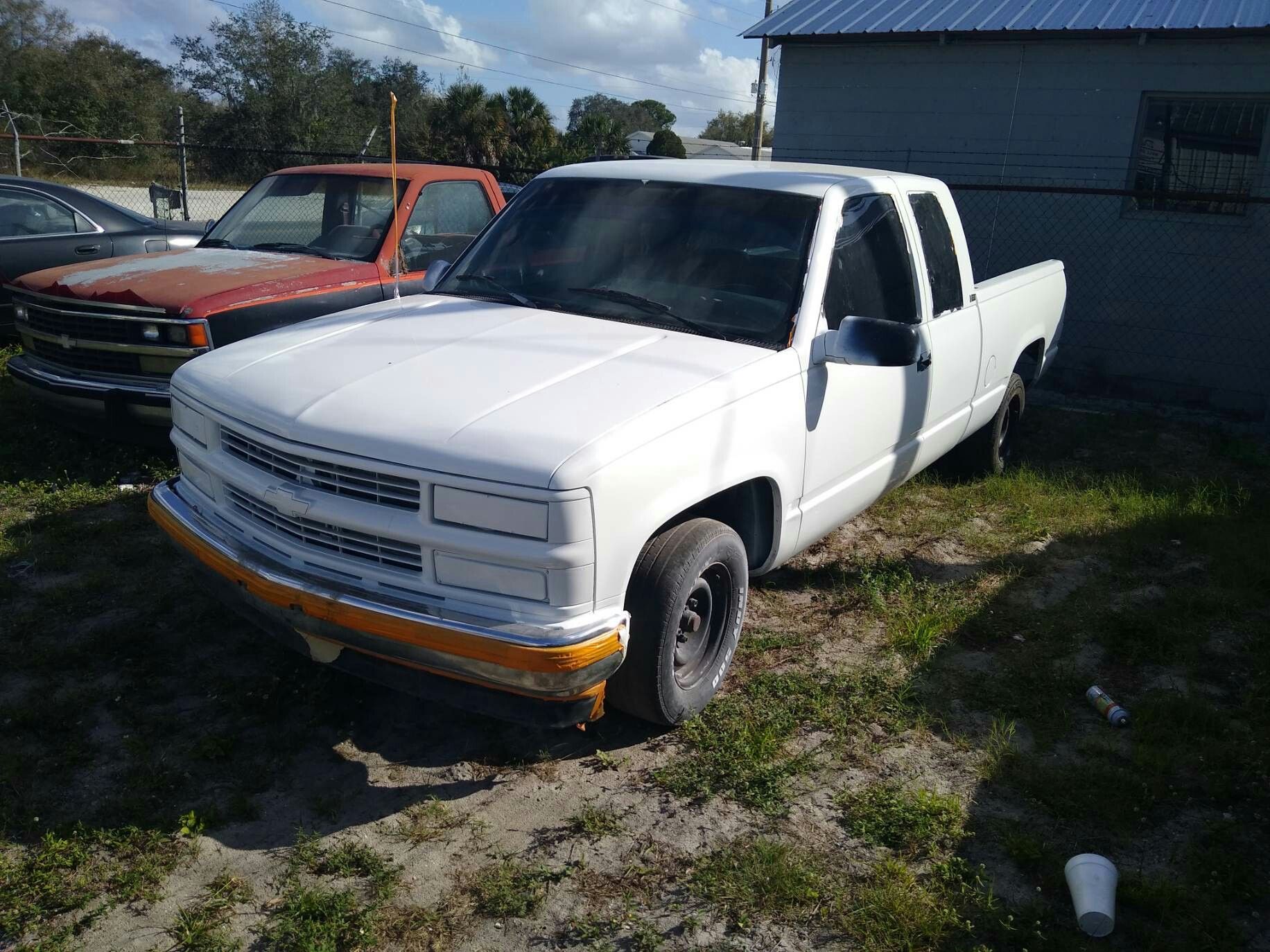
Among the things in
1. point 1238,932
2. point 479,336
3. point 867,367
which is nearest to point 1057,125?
point 867,367

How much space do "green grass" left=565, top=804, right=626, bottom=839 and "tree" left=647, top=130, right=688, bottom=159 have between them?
40427 millimetres

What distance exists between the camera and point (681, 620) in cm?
363

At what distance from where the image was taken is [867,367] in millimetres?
4359

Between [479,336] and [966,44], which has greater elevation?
[966,44]

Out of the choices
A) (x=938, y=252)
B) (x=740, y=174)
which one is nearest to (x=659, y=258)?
(x=740, y=174)

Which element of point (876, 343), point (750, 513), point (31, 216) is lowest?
point (750, 513)

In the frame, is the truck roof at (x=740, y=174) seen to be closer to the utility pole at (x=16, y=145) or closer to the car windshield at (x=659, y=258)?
the car windshield at (x=659, y=258)

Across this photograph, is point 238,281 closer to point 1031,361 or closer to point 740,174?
point 740,174

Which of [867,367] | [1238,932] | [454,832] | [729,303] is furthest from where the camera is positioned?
[867,367]

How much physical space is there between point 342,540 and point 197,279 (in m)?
3.66

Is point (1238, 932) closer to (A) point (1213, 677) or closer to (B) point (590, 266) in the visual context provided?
(A) point (1213, 677)

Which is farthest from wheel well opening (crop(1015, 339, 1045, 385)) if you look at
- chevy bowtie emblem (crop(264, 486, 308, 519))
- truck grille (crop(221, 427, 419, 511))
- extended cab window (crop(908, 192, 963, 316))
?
chevy bowtie emblem (crop(264, 486, 308, 519))

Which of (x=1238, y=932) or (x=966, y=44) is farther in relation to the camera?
(x=966, y=44)

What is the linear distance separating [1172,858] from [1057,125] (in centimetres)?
809
